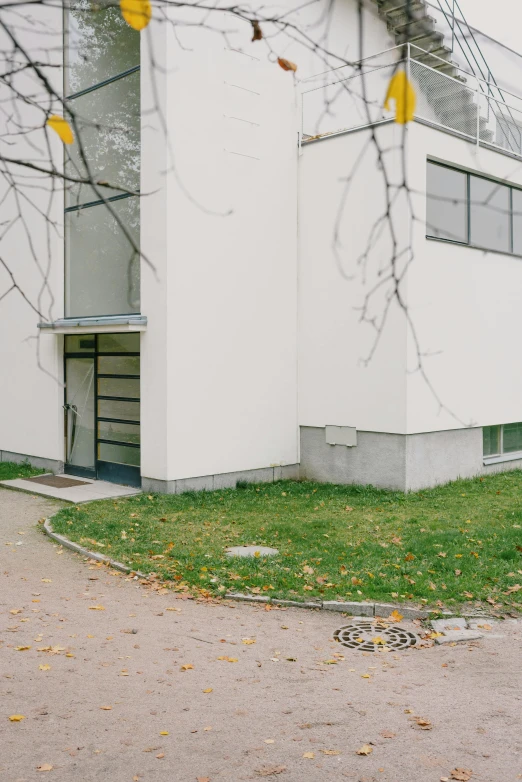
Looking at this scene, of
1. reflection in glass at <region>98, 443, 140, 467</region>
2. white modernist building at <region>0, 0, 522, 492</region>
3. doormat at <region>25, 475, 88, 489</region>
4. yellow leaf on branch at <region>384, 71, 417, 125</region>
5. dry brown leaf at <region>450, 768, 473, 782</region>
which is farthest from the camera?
doormat at <region>25, 475, 88, 489</region>

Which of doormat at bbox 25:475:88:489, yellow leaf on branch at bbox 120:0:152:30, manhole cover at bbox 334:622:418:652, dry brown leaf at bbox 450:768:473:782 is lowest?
manhole cover at bbox 334:622:418:652

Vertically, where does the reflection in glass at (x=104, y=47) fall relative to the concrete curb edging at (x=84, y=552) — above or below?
above

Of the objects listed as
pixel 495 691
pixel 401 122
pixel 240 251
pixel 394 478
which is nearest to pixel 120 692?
pixel 495 691

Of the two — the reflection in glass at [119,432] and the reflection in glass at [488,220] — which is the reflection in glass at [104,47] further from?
the reflection in glass at [488,220]

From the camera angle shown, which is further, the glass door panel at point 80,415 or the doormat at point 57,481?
the glass door panel at point 80,415

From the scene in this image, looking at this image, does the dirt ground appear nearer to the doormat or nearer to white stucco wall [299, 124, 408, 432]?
the doormat

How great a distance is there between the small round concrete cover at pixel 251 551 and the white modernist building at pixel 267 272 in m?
A: 3.27

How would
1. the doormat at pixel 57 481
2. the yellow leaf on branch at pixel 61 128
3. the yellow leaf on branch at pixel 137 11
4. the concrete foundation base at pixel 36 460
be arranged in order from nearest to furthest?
the yellow leaf on branch at pixel 137 11
the yellow leaf on branch at pixel 61 128
the doormat at pixel 57 481
the concrete foundation base at pixel 36 460

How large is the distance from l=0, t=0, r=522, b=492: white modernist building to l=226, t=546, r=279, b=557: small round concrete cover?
129 inches

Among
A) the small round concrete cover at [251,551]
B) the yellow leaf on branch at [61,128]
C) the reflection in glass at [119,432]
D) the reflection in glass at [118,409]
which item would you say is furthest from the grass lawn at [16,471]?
the yellow leaf on branch at [61,128]

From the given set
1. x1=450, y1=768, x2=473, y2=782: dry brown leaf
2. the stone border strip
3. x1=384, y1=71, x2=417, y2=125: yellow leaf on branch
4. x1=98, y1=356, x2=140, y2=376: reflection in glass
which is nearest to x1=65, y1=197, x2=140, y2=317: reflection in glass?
x1=98, y1=356, x2=140, y2=376: reflection in glass

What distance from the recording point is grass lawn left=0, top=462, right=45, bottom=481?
569 inches

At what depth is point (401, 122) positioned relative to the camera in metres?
1.72

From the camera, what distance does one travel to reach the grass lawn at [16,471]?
14.5m
